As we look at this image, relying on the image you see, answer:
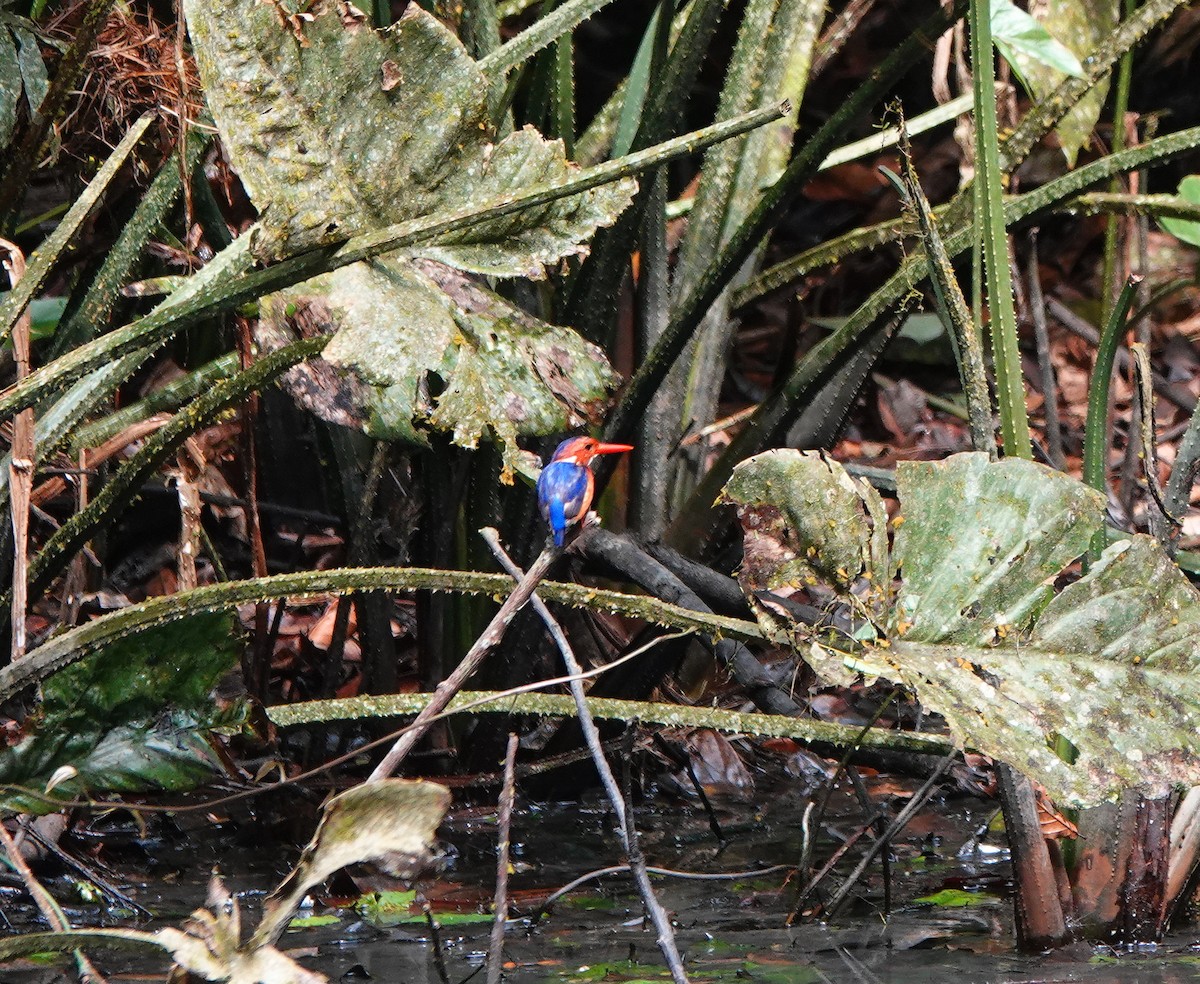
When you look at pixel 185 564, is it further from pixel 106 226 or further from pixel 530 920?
pixel 106 226

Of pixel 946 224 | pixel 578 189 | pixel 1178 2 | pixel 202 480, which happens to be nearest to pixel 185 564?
pixel 202 480

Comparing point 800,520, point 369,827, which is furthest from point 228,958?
point 800,520

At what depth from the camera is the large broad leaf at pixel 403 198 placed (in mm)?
1196

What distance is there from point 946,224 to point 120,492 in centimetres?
111

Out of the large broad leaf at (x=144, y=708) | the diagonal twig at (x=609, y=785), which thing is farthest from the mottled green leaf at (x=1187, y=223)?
the large broad leaf at (x=144, y=708)

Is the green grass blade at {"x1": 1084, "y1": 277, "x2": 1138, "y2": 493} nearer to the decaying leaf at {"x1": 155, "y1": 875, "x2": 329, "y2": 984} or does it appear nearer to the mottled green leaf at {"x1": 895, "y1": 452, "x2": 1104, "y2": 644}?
the mottled green leaf at {"x1": 895, "y1": 452, "x2": 1104, "y2": 644}

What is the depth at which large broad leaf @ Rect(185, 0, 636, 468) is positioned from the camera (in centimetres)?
120

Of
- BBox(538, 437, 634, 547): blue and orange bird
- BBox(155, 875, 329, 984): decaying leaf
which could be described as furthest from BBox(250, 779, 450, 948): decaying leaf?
BBox(538, 437, 634, 547): blue and orange bird

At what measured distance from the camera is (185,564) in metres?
1.75

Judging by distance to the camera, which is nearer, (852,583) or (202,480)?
(852,583)

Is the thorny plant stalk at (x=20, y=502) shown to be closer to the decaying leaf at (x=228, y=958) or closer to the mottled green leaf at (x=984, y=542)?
the decaying leaf at (x=228, y=958)

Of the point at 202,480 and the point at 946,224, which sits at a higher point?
the point at 946,224

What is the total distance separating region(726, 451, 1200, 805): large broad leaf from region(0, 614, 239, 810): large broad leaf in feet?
2.03

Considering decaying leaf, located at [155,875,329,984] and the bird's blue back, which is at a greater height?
the bird's blue back
